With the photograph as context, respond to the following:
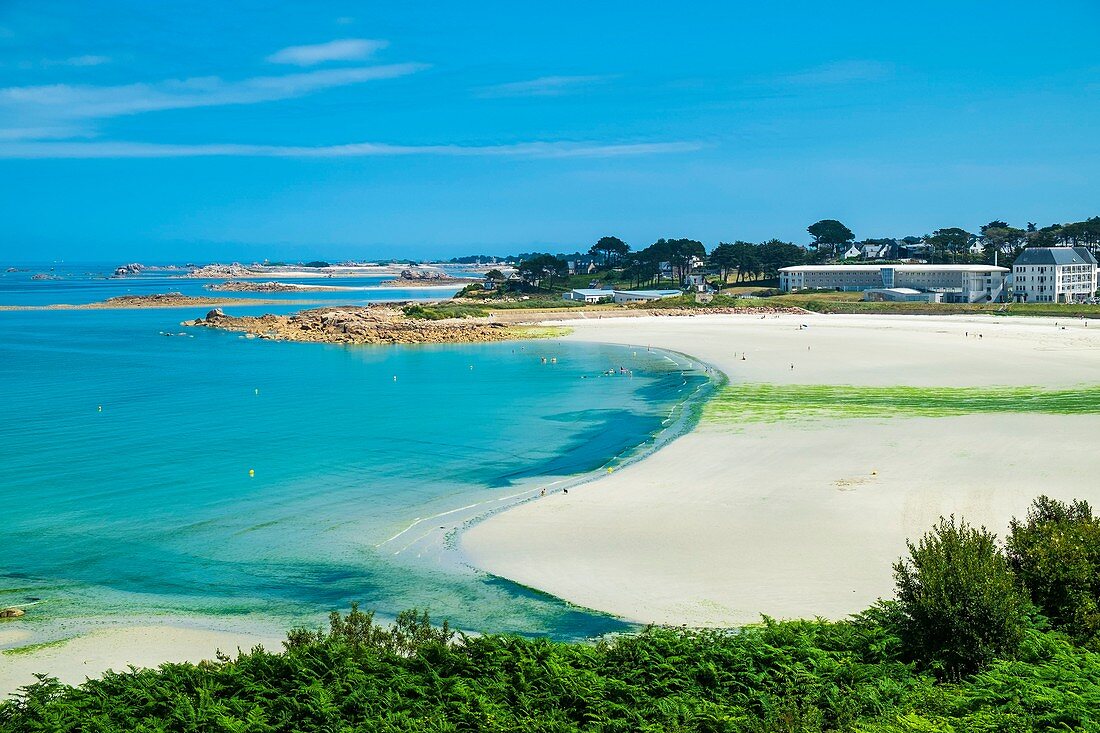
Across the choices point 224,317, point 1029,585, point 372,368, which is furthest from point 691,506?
point 224,317

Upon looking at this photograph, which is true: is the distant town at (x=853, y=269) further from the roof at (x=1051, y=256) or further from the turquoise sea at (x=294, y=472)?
the turquoise sea at (x=294, y=472)

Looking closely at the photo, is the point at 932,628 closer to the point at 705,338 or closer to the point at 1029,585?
the point at 1029,585

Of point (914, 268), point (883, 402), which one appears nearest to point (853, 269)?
point (914, 268)

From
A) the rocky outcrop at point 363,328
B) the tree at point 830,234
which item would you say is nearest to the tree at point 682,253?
the tree at point 830,234

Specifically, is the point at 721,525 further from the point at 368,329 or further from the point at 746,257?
the point at 746,257

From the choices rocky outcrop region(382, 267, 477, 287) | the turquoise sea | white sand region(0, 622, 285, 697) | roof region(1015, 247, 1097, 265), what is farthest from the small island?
rocky outcrop region(382, 267, 477, 287)
